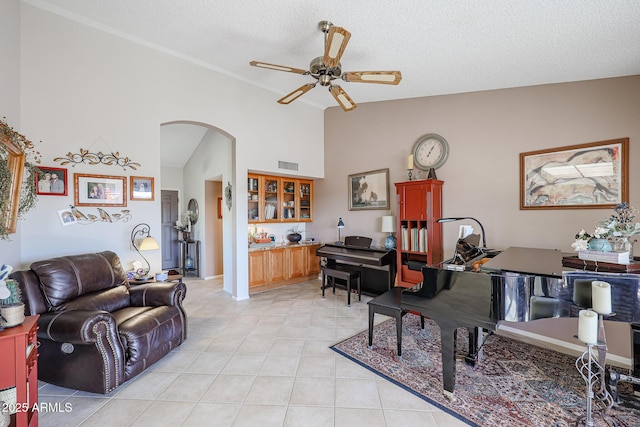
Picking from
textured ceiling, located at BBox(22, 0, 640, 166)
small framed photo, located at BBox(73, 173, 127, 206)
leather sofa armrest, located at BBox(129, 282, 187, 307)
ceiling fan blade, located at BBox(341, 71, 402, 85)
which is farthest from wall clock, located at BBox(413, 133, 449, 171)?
small framed photo, located at BBox(73, 173, 127, 206)

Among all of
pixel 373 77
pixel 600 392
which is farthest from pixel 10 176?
pixel 600 392

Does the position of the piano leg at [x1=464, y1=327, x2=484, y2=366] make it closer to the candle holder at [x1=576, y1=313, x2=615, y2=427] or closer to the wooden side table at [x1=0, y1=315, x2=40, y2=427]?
the candle holder at [x1=576, y1=313, x2=615, y2=427]

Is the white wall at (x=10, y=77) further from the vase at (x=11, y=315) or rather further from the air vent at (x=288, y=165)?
the air vent at (x=288, y=165)

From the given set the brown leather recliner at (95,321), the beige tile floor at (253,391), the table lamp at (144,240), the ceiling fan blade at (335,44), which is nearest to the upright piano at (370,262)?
the beige tile floor at (253,391)

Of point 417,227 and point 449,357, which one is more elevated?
point 417,227

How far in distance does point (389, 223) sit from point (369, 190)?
30.8 inches

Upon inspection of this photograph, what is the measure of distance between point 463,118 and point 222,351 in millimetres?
4308

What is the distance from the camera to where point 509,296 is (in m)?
1.83

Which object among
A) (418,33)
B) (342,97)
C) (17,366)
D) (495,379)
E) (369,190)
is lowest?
(495,379)

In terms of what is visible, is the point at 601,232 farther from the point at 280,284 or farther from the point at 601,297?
the point at 280,284

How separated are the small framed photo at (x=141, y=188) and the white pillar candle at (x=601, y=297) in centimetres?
437

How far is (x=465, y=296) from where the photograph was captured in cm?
199

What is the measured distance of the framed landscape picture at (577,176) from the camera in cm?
274

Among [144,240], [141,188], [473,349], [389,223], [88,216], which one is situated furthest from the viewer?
[389,223]
